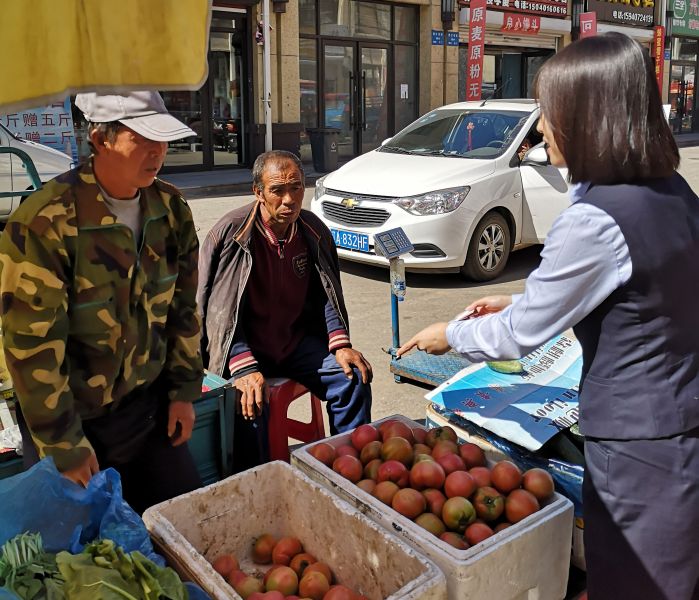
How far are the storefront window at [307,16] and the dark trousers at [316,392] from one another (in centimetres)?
1380

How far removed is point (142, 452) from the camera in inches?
93.1

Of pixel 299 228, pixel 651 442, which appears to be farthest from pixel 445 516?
pixel 299 228

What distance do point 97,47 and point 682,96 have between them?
28.8 meters

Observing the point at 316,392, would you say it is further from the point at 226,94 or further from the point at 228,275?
the point at 226,94

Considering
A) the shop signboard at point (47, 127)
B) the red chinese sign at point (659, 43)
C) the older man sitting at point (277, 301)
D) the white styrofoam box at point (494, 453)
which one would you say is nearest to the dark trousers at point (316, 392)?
the older man sitting at point (277, 301)

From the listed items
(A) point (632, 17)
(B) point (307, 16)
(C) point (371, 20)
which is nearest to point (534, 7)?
(A) point (632, 17)

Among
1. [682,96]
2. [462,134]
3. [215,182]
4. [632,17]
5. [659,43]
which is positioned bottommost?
[215,182]

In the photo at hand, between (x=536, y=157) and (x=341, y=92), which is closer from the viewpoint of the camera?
(x=536, y=157)

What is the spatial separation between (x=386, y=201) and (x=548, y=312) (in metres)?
5.35

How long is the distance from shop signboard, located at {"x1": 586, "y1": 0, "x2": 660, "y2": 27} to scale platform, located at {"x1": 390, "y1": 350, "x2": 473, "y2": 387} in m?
19.8

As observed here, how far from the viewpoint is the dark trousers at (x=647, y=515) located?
72.7 inches

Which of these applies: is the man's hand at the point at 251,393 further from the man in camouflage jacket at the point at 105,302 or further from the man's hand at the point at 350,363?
the man in camouflage jacket at the point at 105,302

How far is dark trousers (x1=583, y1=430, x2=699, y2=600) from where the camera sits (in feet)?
6.06

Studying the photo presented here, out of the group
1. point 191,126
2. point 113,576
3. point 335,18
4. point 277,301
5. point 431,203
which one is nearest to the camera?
point 113,576
